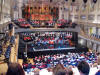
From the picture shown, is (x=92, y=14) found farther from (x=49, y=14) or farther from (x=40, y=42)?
Result: (x=49, y=14)

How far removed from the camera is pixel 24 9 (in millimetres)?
41844

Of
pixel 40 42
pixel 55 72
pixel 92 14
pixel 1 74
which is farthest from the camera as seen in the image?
pixel 92 14

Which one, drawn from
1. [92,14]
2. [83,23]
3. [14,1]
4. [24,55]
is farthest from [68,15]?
[24,55]

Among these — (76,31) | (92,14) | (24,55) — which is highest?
(92,14)

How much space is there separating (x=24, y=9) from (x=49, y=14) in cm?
784

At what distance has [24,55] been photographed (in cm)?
1983

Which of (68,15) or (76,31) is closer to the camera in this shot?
(76,31)

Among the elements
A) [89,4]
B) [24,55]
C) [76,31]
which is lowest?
[24,55]

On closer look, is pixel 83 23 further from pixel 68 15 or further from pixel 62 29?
pixel 68 15

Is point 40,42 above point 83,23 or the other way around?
the other way around

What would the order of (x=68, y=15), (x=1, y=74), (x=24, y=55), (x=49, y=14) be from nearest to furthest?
(x=1, y=74)
(x=24, y=55)
(x=68, y=15)
(x=49, y=14)

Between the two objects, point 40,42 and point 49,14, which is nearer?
point 40,42

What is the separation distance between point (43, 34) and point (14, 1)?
11.6 metres

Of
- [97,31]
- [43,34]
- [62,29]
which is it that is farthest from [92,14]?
[43,34]
